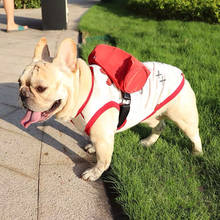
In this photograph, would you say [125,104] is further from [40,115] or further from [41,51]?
[41,51]

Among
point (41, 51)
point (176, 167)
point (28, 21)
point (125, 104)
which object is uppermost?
point (41, 51)

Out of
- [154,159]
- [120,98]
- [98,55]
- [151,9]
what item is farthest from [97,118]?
[151,9]

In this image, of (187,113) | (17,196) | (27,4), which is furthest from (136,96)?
(27,4)

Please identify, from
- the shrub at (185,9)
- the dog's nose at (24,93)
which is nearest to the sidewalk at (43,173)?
the dog's nose at (24,93)

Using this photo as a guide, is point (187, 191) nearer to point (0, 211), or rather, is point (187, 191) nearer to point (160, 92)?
point (160, 92)

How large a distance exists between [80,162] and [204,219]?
1.24 m

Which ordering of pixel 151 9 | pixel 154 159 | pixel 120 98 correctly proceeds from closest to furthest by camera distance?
pixel 120 98
pixel 154 159
pixel 151 9

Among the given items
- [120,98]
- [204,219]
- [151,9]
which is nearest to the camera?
[204,219]

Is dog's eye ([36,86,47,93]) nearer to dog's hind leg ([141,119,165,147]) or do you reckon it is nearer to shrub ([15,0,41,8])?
dog's hind leg ([141,119,165,147])

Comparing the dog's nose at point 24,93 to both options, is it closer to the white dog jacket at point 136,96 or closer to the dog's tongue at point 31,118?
the dog's tongue at point 31,118

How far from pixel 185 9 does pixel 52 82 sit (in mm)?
6570

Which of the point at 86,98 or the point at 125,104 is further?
the point at 125,104

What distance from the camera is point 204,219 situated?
182cm

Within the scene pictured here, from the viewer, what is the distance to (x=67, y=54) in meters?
1.92
